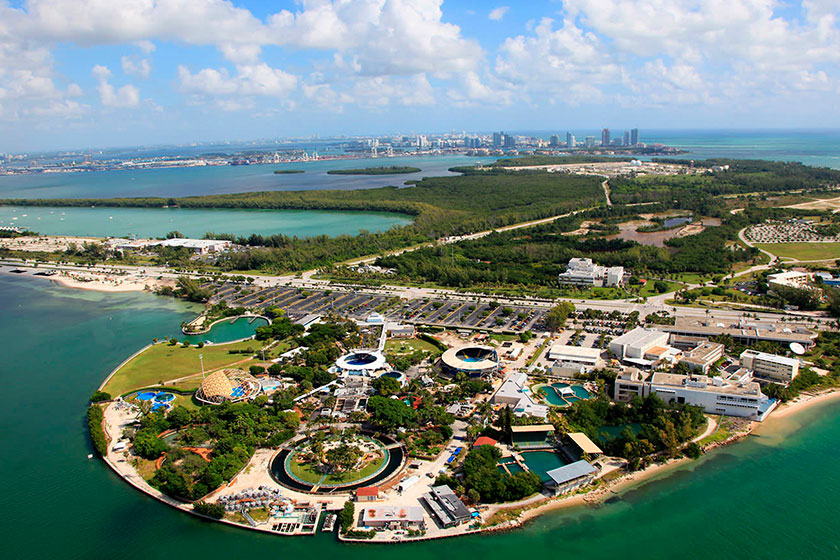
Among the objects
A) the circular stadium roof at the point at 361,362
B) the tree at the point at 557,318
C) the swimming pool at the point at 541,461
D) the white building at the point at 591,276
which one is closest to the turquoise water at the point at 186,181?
the white building at the point at 591,276

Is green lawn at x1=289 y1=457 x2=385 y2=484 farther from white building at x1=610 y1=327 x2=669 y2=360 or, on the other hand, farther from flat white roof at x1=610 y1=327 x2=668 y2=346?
flat white roof at x1=610 y1=327 x2=668 y2=346

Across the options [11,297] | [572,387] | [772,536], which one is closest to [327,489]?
[572,387]

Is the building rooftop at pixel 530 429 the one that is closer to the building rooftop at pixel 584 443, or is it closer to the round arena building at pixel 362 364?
the building rooftop at pixel 584 443

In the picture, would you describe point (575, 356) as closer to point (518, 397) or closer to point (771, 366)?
point (518, 397)

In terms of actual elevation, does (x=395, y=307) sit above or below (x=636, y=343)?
below

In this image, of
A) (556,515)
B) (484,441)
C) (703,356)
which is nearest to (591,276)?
(703,356)
